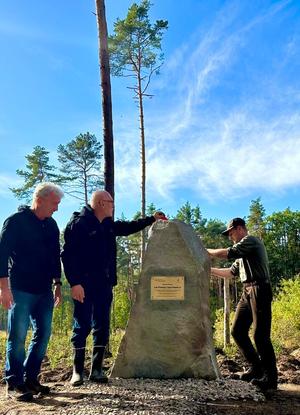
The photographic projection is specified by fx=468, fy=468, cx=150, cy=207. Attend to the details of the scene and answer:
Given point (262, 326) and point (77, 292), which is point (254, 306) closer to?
point (262, 326)

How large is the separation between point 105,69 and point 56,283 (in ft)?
18.3

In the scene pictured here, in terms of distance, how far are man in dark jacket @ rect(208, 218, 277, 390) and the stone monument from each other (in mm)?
406

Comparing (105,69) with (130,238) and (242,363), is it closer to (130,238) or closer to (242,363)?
(242,363)

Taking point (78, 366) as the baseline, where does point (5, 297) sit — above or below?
above

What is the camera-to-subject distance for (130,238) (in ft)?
142

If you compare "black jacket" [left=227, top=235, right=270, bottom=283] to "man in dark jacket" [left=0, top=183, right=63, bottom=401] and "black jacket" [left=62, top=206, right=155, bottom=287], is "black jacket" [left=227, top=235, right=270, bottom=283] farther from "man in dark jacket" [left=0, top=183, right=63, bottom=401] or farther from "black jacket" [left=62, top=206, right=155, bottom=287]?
"man in dark jacket" [left=0, top=183, right=63, bottom=401]

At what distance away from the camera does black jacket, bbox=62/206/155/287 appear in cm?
511

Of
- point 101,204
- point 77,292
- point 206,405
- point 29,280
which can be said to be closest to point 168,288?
point 77,292

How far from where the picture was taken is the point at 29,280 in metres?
4.70

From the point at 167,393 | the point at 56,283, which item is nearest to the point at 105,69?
the point at 56,283

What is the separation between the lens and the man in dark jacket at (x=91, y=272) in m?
5.11

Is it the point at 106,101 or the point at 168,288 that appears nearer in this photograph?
the point at 168,288

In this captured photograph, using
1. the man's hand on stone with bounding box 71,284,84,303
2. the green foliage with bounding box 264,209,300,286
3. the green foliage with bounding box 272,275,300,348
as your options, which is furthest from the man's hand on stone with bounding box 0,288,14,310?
the green foliage with bounding box 264,209,300,286

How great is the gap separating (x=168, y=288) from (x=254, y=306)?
1018 mm
